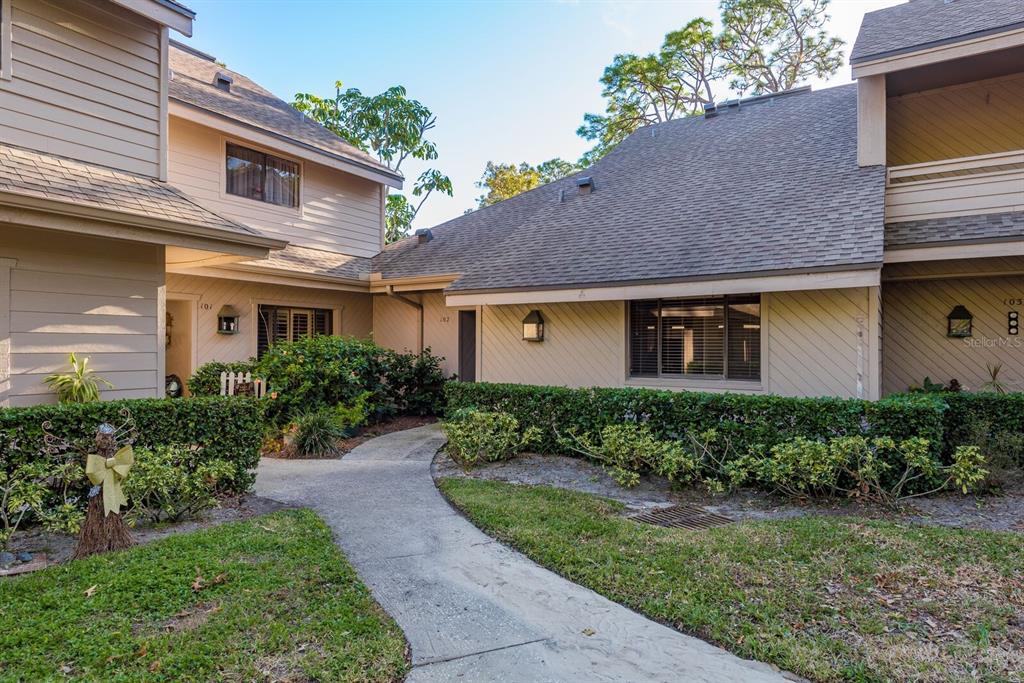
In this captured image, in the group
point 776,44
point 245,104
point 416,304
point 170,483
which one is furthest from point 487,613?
point 776,44

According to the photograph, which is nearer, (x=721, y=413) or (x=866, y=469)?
(x=866, y=469)

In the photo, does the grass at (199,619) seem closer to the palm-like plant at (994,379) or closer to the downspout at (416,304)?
the downspout at (416,304)

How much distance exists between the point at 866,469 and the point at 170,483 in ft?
20.8

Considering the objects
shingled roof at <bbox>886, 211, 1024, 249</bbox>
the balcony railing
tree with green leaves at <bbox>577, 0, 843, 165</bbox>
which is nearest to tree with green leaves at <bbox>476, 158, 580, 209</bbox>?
tree with green leaves at <bbox>577, 0, 843, 165</bbox>

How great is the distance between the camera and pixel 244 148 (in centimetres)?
1149

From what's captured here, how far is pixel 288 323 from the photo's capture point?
12.1 meters

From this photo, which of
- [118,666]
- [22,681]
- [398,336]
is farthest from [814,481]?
[398,336]

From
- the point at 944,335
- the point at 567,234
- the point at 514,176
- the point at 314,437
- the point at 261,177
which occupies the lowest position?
the point at 314,437

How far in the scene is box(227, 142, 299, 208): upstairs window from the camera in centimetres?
1133

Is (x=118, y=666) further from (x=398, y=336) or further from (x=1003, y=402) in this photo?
(x=398, y=336)

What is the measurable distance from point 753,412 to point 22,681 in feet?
20.3

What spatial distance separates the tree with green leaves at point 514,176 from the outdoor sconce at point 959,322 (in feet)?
72.5

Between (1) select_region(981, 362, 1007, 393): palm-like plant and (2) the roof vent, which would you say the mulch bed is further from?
(1) select_region(981, 362, 1007, 393): palm-like plant

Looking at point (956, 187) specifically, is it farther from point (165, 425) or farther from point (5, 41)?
point (5, 41)
